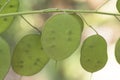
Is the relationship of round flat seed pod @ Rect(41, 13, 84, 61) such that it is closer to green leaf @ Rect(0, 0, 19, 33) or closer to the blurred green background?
green leaf @ Rect(0, 0, 19, 33)

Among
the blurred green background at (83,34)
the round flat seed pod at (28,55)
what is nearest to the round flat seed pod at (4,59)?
the round flat seed pod at (28,55)

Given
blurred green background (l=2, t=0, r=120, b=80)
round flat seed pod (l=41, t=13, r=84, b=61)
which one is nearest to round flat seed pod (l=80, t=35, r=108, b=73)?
round flat seed pod (l=41, t=13, r=84, b=61)

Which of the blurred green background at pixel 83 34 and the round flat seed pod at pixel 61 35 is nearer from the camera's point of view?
the round flat seed pod at pixel 61 35

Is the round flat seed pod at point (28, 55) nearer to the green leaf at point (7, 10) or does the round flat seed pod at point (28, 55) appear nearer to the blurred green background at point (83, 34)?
the green leaf at point (7, 10)

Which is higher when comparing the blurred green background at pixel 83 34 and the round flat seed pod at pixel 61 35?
the round flat seed pod at pixel 61 35

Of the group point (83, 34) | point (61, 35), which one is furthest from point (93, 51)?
point (83, 34)
